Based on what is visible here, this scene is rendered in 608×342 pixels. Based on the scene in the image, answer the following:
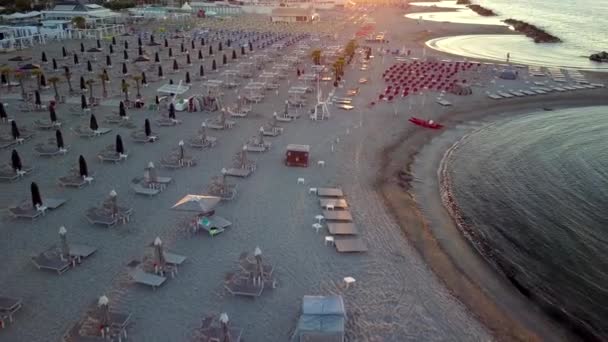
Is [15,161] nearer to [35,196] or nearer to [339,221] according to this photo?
[35,196]

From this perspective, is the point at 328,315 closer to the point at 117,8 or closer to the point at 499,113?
the point at 499,113

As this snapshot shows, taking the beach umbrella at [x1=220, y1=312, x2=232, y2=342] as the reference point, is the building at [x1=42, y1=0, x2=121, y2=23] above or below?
above

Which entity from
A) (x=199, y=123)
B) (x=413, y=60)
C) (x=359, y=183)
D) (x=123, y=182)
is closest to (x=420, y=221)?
(x=359, y=183)

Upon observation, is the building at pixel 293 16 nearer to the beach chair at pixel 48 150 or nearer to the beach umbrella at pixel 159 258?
the beach chair at pixel 48 150

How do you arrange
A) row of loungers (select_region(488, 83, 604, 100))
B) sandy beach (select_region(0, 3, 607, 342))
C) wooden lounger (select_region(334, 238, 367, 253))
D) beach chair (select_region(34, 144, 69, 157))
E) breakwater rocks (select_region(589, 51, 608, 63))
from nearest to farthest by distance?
sandy beach (select_region(0, 3, 607, 342)) < wooden lounger (select_region(334, 238, 367, 253)) < beach chair (select_region(34, 144, 69, 157)) < row of loungers (select_region(488, 83, 604, 100)) < breakwater rocks (select_region(589, 51, 608, 63))

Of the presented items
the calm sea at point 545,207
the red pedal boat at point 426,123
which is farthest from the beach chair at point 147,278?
the red pedal boat at point 426,123

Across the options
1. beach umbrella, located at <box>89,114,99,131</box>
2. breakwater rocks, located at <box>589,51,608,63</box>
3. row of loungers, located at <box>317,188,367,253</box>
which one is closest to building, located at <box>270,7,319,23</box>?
breakwater rocks, located at <box>589,51,608,63</box>

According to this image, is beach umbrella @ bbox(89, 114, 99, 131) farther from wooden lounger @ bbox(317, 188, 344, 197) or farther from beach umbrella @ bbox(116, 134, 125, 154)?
wooden lounger @ bbox(317, 188, 344, 197)
